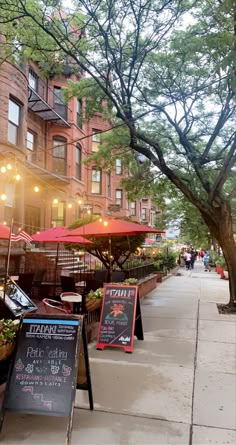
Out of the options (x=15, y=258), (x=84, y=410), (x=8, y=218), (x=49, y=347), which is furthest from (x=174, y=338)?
(x=8, y=218)

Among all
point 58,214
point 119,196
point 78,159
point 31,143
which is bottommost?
point 58,214

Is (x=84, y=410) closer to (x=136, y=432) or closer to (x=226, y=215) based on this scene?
(x=136, y=432)

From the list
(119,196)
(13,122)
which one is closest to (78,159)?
(13,122)

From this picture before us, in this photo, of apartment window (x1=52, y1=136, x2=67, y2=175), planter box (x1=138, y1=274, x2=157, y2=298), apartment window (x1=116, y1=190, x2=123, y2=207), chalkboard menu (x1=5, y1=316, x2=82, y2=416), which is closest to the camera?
chalkboard menu (x1=5, y1=316, x2=82, y2=416)

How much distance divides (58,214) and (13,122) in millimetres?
7090

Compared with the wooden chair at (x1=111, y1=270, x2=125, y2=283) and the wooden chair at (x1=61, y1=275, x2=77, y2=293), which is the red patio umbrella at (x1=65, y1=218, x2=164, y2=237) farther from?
the wooden chair at (x1=111, y1=270, x2=125, y2=283)

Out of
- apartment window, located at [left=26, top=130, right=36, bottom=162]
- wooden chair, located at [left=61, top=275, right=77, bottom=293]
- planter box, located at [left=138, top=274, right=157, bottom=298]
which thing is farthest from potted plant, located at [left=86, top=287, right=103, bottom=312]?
apartment window, located at [left=26, top=130, right=36, bottom=162]

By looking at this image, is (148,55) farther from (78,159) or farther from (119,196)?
(119,196)

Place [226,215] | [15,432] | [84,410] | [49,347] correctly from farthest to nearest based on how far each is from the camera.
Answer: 1. [226,215]
2. [84,410]
3. [49,347]
4. [15,432]

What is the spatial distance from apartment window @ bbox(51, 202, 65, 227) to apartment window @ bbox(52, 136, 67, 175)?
75.5 inches

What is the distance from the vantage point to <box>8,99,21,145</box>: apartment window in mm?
14785

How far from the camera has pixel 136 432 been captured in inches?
137

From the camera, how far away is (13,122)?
14984mm

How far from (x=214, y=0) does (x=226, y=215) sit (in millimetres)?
5619
